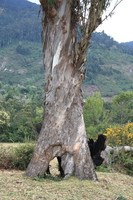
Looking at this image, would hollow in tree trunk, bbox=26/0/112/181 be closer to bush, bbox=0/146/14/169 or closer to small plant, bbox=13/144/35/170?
small plant, bbox=13/144/35/170

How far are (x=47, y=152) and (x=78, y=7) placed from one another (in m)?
3.54

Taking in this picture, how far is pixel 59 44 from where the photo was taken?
5777mm

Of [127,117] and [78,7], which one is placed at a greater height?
[78,7]

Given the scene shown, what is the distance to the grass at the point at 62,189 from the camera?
3914 mm

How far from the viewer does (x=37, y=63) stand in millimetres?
110438

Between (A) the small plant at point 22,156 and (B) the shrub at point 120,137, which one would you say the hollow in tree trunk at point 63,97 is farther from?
(B) the shrub at point 120,137

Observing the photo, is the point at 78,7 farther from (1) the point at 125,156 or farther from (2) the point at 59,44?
(1) the point at 125,156

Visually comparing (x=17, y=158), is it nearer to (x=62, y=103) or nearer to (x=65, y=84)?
(x=62, y=103)

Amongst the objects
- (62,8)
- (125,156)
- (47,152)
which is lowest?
(125,156)

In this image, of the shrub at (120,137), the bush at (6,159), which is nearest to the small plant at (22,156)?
the bush at (6,159)

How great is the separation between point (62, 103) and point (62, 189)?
1.95 metres

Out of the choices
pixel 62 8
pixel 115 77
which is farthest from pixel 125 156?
pixel 115 77

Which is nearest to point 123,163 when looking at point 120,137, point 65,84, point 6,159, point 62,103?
point 120,137

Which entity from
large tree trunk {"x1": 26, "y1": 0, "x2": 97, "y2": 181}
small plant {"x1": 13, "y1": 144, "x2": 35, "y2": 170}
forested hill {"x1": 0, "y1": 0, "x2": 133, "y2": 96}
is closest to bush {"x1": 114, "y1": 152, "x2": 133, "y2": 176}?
small plant {"x1": 13, "y1": 144, "x2": 35, "y2": 170}
